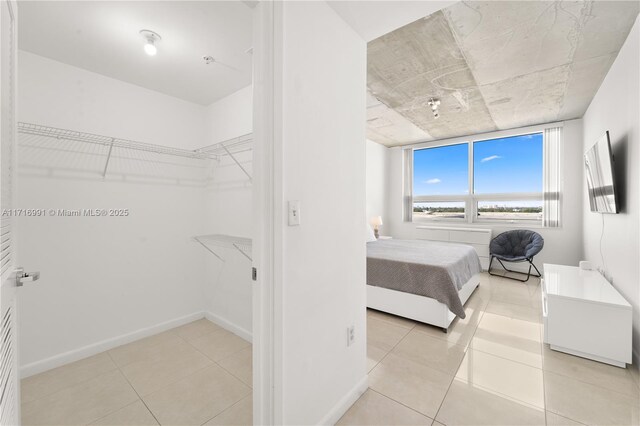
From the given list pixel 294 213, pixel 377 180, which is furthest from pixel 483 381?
pixel 377 180

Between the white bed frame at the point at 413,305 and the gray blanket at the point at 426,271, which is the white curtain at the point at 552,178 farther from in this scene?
the white bed frame at the point at 413,305

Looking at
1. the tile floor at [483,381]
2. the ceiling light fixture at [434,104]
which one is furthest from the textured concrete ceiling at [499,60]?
the tile floor at [483,381]

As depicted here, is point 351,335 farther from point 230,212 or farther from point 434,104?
point 434,104

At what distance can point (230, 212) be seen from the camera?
109 inches

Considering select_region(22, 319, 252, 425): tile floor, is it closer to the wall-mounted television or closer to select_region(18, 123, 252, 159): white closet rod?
select_region(18, 123, 252, 159): white closet rod

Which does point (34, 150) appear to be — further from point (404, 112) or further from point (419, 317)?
point (404, 112)

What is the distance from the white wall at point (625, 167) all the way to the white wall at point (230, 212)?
306cm

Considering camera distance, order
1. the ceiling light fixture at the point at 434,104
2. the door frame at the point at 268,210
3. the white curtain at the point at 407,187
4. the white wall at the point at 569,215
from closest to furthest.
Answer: the door frame at the point at 268,210 < the ceiling light fixture at the point at 434,104 < the white wall at the point at 569,215 < the white curtain at the point at 407,187

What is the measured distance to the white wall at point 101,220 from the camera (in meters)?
2.06

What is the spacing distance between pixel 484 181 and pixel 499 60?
3.18m

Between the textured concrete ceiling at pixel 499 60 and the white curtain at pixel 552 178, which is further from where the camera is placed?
the white curtain at pixel 552 178

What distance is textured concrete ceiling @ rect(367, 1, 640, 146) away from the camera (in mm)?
1994

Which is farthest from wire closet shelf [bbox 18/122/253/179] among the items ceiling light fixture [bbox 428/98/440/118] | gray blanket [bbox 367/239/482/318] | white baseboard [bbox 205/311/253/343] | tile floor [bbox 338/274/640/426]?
ceiling light fixture [bbox 428/98/440/118]

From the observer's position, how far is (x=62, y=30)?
5.84 ft
